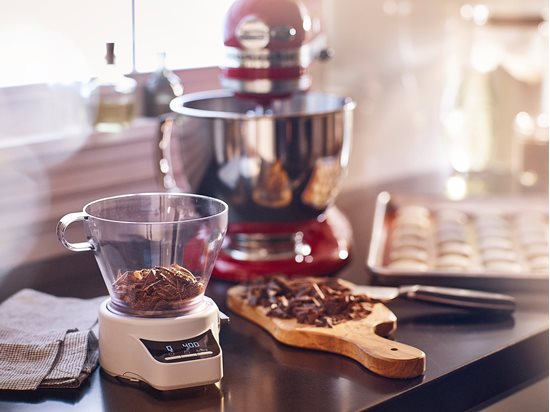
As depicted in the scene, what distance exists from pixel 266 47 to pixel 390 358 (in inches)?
18.6

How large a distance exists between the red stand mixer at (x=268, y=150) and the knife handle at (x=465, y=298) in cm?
18

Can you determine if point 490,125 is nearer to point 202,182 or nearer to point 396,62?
point 396,62

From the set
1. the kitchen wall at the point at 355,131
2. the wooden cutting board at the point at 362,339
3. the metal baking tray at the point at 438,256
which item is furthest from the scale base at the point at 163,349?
the kitchen wall at the point at 355,131

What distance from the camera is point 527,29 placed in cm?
197

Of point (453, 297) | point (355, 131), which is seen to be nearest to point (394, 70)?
point (355, 131)

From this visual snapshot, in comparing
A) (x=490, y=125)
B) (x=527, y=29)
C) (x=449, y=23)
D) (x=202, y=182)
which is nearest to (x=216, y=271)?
(x=202, y=182)

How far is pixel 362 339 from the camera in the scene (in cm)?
102

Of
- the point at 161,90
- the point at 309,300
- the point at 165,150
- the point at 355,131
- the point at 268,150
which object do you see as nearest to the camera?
the point at 309,300

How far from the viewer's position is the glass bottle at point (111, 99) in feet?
5.00

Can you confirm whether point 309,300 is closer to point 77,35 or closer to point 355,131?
A: point 77,35

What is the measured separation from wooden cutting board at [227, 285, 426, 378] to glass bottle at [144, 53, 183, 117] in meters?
0.49

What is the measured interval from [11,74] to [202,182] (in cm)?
41

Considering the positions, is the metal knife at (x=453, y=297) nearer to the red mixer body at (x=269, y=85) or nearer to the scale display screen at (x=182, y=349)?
the red mixer body at (x=269, y=85)

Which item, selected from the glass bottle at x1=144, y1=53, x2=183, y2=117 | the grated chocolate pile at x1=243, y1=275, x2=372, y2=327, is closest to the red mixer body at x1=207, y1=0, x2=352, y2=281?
the grated chocolate pile at x1=243, y1=275, x2=372, y2=327
